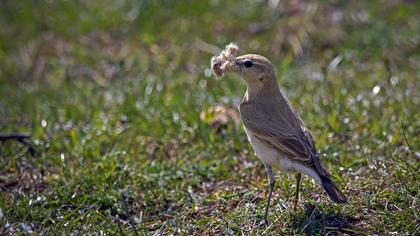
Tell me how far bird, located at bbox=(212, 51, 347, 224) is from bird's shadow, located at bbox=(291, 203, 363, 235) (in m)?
0.17

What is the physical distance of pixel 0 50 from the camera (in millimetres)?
9320

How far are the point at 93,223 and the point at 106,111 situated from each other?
8.19 feet

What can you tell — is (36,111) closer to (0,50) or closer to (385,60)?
(0,50)

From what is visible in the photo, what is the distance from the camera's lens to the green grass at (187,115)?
216 inches

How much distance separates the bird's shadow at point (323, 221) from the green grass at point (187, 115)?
13 millimetres

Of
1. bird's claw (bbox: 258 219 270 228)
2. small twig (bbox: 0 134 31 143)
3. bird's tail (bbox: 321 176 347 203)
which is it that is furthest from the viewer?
small twig (bbox: 0 134 31 143)

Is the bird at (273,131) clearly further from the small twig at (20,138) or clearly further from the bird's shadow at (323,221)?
the small twig at (20,138)

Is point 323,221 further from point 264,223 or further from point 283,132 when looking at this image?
point 283,132

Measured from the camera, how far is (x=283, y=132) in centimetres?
553

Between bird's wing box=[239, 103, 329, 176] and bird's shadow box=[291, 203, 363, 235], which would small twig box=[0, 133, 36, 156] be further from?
bird's shadow box=[291, 203, 363, 235]

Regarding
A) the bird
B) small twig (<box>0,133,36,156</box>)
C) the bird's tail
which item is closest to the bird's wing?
the bird

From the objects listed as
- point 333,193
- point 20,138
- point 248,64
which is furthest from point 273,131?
Answer: point 20,138

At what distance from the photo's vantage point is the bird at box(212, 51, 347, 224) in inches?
206

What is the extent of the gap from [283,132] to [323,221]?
813mm
